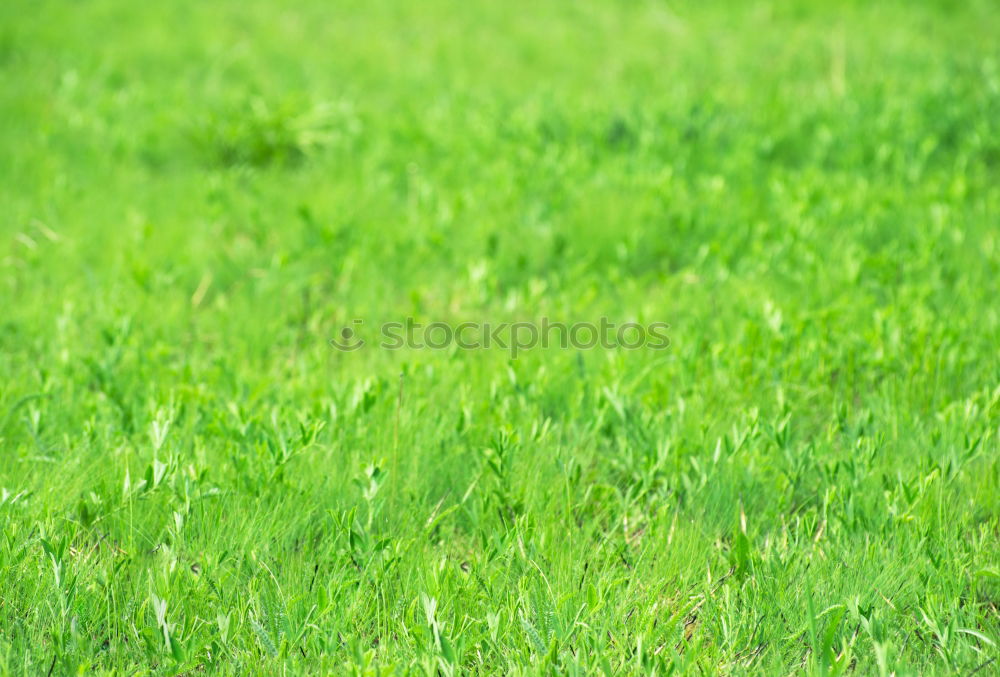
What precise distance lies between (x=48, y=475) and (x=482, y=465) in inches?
60.5

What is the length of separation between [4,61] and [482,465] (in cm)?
706

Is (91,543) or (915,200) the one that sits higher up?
(915,200)

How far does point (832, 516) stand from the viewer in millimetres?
3107

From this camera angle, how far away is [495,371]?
13.5ft

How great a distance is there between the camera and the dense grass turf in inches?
107

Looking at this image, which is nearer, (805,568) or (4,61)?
(805,568)

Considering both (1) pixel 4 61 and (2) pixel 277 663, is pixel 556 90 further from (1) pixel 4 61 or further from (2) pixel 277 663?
(2) pixel 277 663

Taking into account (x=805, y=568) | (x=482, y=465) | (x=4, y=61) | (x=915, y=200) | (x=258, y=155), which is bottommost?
(x=805, y=568)

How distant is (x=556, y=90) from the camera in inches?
318

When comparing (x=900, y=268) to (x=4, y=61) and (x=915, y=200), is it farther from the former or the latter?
(x=4, y=61)

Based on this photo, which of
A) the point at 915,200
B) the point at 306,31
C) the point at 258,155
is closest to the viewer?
the point at 915,200

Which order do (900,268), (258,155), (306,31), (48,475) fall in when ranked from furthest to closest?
1. (306,31)
2. (258,155)
3. (900,268)
4. (48,475)

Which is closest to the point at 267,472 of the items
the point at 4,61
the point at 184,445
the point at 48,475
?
the point at 184,445

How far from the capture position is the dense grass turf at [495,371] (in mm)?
2711
